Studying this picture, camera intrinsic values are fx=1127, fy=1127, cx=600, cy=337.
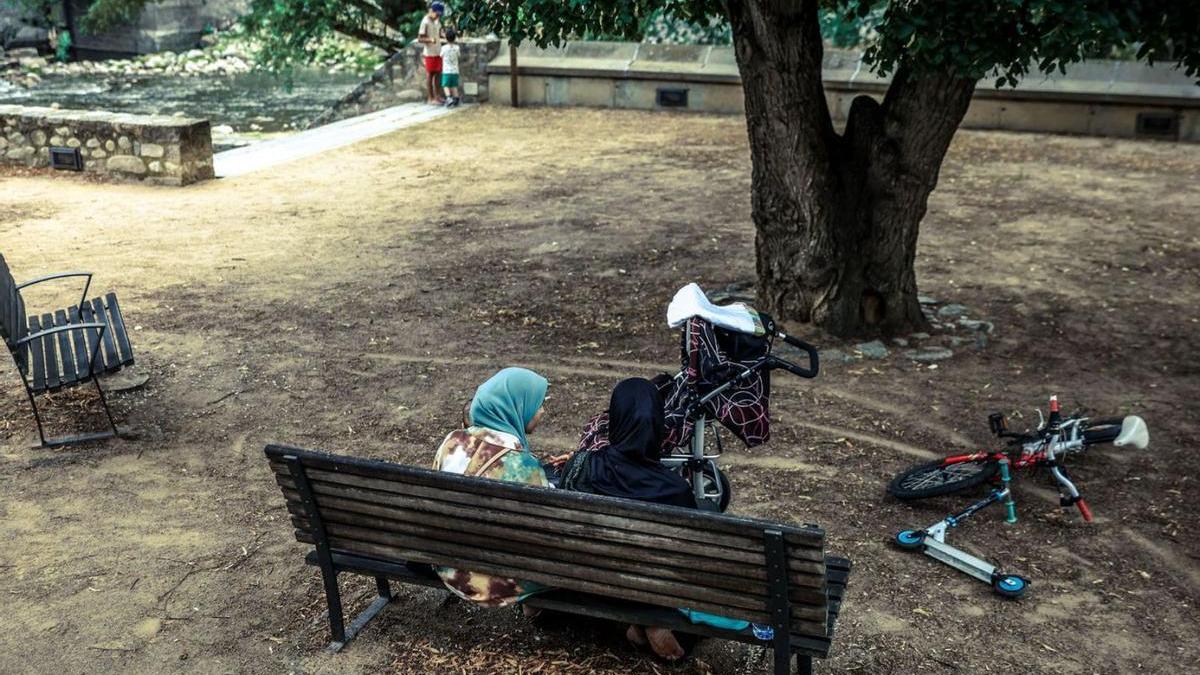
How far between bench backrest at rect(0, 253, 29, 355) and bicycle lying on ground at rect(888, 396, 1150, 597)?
14.2 ft

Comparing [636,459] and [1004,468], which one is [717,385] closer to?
[636,459]

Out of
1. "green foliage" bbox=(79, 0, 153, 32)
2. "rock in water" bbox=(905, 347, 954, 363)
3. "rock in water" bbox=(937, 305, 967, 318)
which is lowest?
"rock in water" bbox=(905, 347, 954, 363)

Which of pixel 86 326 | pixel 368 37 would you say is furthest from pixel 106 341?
pixel 368 37

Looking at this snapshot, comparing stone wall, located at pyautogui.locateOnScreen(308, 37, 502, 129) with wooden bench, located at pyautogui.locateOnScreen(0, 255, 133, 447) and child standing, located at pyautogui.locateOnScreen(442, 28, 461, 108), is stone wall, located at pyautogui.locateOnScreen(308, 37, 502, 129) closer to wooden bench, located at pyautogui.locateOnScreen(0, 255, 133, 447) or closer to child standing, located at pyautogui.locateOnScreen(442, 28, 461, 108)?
child standing, located at pyautogui.locateOnScreen(442, 28, 461, 108)

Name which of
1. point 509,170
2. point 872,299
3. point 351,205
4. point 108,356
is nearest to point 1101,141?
point 509,170

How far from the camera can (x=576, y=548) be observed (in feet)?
11.5

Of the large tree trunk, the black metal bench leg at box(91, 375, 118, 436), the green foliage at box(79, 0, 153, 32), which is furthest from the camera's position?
the green foliage at box(79, 0, 153, 32)

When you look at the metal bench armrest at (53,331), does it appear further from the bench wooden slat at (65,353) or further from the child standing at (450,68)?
the child standing at (450,68)

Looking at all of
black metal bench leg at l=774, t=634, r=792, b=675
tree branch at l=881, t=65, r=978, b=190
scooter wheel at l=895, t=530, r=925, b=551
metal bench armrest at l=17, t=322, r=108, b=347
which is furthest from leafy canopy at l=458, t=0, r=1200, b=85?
black metal bench leg at l=774, t=634, r=792, b=675

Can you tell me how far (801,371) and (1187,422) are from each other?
2.82 meters

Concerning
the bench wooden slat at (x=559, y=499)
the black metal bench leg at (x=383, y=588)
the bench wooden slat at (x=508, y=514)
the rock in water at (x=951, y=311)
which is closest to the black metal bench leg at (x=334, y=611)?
the black metal bench leg at (x=383, y=588)

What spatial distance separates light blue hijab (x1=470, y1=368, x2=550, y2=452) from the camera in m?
3.94

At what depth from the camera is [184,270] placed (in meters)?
8.90

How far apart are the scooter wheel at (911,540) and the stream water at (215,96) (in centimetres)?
1433
